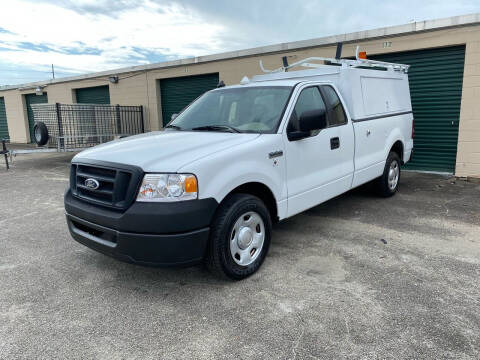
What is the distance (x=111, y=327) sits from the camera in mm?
2807

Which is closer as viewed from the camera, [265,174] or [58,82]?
[265,174]

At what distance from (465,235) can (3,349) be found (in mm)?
4919

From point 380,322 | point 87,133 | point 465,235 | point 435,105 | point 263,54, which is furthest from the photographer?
point 87,133

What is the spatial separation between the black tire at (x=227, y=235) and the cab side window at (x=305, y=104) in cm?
97

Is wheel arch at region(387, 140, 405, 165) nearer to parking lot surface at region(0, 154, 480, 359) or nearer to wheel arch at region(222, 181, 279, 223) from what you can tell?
parking lot surface at region(0, 154, 480, 359)

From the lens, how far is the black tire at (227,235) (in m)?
3.11

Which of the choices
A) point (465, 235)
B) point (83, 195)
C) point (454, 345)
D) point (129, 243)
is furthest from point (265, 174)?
point (465, 235)

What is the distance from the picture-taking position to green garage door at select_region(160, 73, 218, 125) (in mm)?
12263

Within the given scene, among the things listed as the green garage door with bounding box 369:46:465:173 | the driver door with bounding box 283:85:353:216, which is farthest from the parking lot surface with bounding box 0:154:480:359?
the green garage door with bounding box 369:46:465:173

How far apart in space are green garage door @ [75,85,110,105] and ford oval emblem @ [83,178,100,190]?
1370 cm

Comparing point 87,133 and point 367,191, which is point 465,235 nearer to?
point 367,191

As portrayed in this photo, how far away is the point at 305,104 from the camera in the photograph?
13.9 ft

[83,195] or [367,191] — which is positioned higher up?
[83,195]

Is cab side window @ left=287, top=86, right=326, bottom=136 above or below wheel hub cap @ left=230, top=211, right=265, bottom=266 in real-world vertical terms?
above
